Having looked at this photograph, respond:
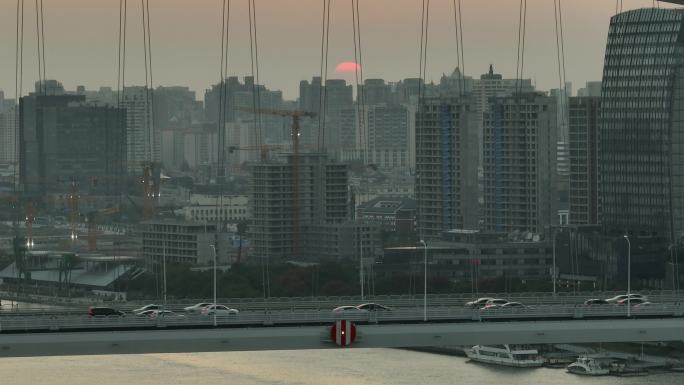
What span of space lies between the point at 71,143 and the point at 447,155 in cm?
662

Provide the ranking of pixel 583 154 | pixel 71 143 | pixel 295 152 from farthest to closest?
pixel 583 154 → pixel 295 152 → pixel 71 143

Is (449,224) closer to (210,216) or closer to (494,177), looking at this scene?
(494,177)

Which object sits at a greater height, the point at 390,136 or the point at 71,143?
the point at 390,136

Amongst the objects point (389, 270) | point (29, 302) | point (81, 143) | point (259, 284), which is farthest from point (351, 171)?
point (29, 302)

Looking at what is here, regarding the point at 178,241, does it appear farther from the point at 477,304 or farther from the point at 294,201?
the point at 477,304

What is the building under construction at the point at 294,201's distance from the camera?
23.2 meters

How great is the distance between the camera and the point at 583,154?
92.0 feet

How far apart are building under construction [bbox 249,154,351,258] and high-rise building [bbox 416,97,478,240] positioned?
2.71m

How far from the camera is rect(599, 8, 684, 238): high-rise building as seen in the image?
24.1 meters

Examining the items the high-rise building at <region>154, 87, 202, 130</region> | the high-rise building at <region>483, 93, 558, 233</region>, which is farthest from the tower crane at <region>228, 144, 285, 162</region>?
the high-rise building at <region>483, 93, 558, 233</region>

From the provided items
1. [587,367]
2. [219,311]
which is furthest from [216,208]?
[219,311]

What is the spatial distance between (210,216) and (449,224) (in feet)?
13.4

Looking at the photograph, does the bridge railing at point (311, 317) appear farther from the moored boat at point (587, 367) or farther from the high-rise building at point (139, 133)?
the high-rise building at point (139, 133)

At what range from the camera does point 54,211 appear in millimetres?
24609
